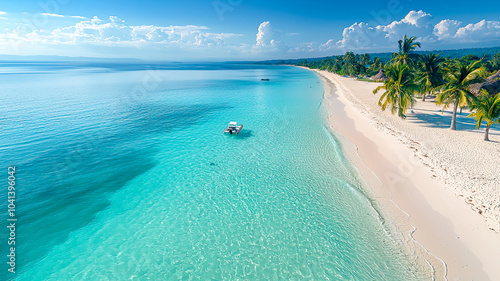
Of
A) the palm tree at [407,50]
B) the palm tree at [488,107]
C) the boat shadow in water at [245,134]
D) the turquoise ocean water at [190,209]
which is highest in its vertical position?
the palm tree at [407,50]

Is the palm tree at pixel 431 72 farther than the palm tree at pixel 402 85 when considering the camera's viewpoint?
Yes

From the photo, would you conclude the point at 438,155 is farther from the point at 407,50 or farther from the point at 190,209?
the point at 407,50

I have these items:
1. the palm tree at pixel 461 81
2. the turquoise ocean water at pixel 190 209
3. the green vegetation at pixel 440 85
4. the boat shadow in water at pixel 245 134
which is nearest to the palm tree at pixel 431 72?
the green vegetation at pixel 440 85

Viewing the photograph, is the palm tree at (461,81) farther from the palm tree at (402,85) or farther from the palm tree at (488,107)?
the palm tree at (402,85)

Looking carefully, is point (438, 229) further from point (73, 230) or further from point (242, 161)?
point (73, 230)

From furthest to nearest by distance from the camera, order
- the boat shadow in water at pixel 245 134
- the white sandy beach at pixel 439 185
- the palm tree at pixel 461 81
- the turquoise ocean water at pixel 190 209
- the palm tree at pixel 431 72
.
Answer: the palm tree at pixel 431 72 < the boat shadow in water at pixel 245 134 < the palm tree at pixel 461 81 < the white sandy beach at pixel 439 185 < the turquoise ocean water at pixel 190 209

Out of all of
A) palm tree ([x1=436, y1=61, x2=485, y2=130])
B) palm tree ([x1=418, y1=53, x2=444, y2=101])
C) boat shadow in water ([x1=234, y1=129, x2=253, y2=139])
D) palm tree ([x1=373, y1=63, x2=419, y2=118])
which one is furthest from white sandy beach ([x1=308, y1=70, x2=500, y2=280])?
boat shadow in water ([x1=234, y1=129, x2=253, y2=139])

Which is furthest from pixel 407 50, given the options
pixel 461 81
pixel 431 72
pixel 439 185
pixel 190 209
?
pixel 190 209

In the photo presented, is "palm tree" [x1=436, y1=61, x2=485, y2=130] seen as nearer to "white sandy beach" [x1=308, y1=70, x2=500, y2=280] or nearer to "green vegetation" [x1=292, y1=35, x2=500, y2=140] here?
"green vegetation" [x1=292, y1=35, x2=500, y2=140]
